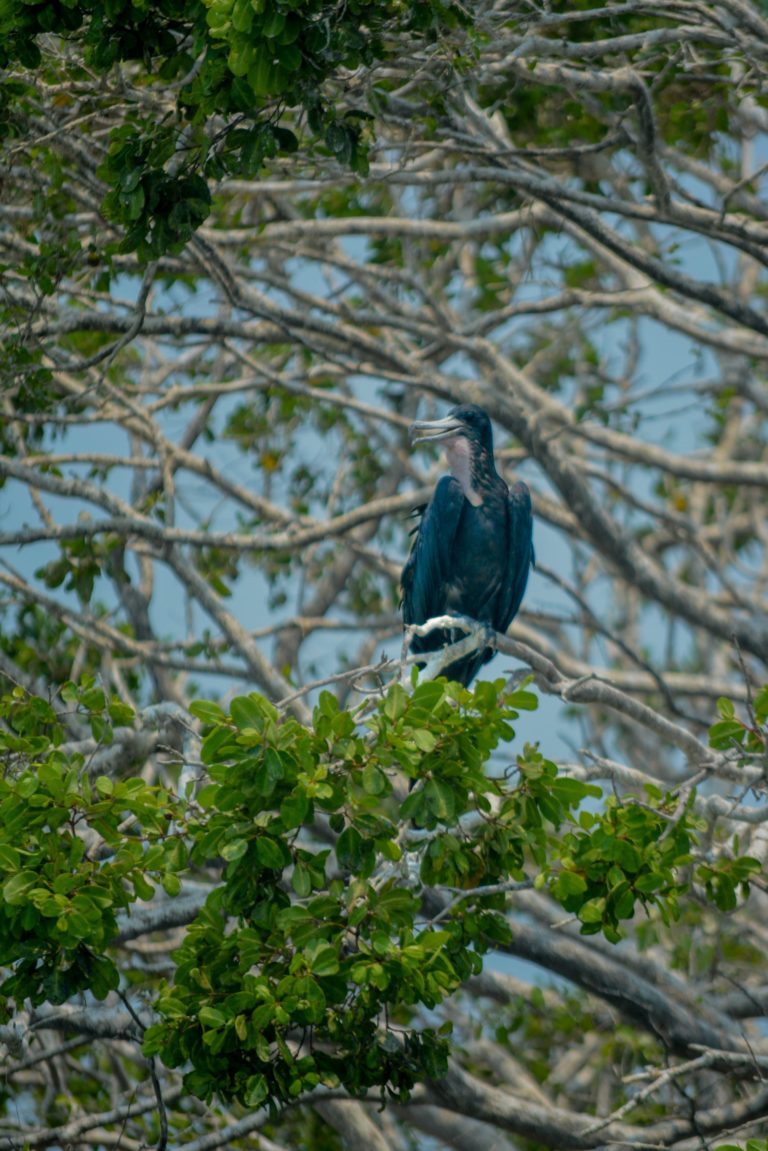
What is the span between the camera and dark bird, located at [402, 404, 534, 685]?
20.6ft

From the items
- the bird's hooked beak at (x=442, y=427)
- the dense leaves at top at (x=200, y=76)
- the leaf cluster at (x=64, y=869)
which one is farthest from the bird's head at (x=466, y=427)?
the leaf cluster at (x=64, y=869)

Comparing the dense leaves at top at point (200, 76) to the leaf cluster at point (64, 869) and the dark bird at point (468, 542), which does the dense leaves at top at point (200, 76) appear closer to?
the dark bird at point (468, 542)

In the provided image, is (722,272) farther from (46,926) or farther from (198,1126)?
(46,926)

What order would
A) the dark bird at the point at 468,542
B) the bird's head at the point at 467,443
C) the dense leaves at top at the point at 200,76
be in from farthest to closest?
the bird's head at the point at 467,443, the dark bird at the point at 468,542, the dense leaves at top at the point at 200,76

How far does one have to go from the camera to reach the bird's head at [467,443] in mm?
6383

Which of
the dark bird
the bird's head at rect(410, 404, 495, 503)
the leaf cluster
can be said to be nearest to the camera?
the leaf cluster

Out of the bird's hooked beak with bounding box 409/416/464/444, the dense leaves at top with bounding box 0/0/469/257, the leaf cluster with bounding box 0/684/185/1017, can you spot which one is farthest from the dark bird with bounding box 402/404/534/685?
the leaf cluster with bounding box 0/684/185/1017

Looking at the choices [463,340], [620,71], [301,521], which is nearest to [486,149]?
[620,71]

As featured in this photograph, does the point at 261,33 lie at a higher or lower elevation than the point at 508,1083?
higher

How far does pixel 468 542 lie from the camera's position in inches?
249

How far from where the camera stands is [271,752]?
3885mm

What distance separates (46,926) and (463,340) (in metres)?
4.58

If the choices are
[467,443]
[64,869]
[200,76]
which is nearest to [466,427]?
[467,443]

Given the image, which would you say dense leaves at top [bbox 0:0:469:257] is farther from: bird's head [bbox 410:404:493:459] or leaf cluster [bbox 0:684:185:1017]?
leaf cluster [bbox 0:684:185:1017]
